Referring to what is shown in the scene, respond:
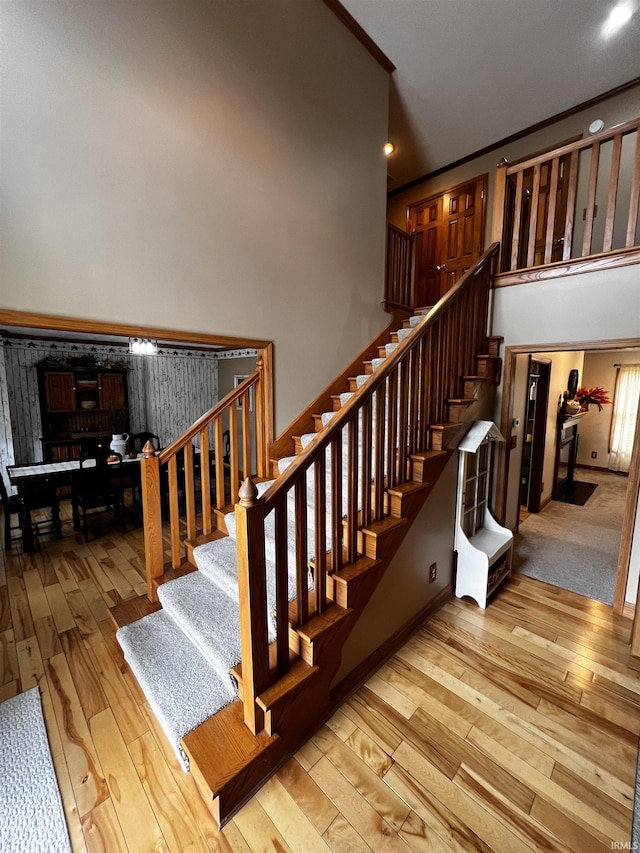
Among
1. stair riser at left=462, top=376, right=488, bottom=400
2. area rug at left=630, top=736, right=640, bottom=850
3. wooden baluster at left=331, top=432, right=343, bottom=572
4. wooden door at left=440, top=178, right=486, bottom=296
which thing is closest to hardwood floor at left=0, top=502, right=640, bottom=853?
area rug at left=630, top=736, right=640, bottom=850

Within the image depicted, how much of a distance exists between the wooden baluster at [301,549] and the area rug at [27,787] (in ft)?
3.70

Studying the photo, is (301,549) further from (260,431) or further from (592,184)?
(592,184)

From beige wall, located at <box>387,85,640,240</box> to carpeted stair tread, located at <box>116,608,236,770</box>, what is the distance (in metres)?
5.72

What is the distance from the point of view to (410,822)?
131 centimetres

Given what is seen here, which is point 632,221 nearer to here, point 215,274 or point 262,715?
point 215,274

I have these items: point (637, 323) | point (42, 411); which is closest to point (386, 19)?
point (637, 323)

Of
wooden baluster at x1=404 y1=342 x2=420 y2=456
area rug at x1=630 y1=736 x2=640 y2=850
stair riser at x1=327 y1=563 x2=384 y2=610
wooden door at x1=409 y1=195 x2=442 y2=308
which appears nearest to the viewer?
area rug at x1=630 y1=736 x2=640 y2=850

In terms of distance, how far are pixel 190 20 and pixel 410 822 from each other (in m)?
4.52

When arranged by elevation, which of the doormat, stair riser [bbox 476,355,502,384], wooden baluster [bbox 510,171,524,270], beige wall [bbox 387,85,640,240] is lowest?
the doormat

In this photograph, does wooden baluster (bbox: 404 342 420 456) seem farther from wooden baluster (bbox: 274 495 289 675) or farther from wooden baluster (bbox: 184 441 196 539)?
wooden baluster (bbox: 184 441 196 539)

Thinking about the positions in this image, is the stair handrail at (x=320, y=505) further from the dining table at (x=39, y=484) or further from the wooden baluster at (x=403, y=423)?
the dining table at (x=39, y=484)

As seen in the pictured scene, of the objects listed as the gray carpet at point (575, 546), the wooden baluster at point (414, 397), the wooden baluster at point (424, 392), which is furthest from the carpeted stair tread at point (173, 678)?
the gray carpet at point (575, 546)

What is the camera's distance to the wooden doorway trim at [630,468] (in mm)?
2355

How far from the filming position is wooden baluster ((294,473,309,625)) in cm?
146
